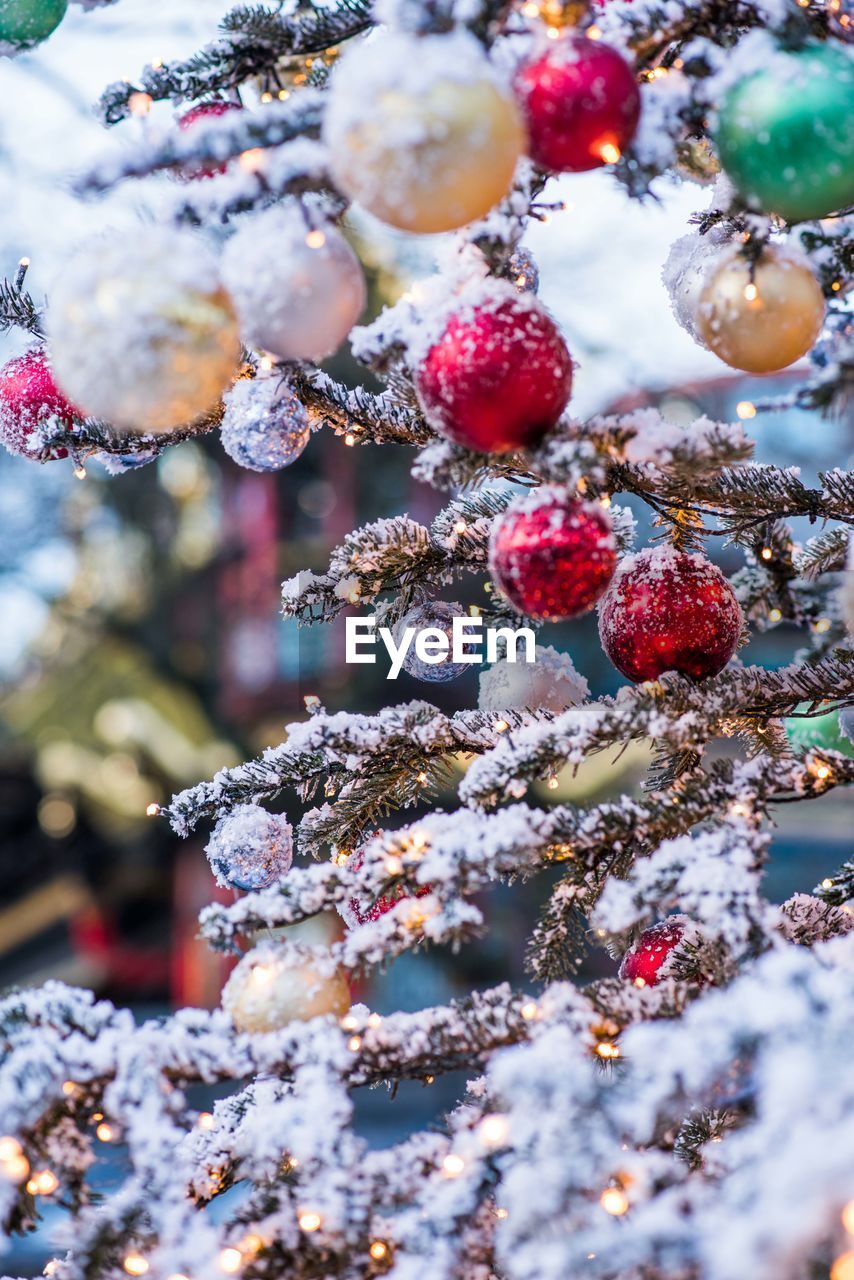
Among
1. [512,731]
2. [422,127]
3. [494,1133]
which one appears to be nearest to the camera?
[422,127]

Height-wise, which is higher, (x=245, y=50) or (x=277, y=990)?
(x=245, y=50)

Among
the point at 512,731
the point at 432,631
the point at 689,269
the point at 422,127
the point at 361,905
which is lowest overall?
the point at 361,905

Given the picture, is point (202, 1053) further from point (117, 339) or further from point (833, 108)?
point (833, 108)

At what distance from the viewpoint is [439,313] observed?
74 cm

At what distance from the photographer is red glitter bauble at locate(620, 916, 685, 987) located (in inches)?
40.8

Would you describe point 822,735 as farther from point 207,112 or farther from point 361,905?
point 207,112

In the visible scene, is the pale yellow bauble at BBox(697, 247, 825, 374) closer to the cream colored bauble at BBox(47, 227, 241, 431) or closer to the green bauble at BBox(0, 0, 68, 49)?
the cream colored bauble at BBox(47, 227, 241, 431)

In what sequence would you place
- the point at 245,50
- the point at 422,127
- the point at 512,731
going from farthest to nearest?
the point at 512,731
the point at 245,50
the point at 422,127

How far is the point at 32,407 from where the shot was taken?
99cm

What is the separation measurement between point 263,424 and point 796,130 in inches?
19.7

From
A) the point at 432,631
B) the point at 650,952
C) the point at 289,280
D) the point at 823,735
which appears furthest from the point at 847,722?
the point at 289,280

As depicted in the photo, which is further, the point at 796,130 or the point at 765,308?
the point at 765,308

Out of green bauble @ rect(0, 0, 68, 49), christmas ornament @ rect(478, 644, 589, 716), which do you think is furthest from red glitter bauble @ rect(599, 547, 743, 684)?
green bauble @ rect(0, 0, 68, 49)

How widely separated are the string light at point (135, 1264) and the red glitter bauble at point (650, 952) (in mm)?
497
